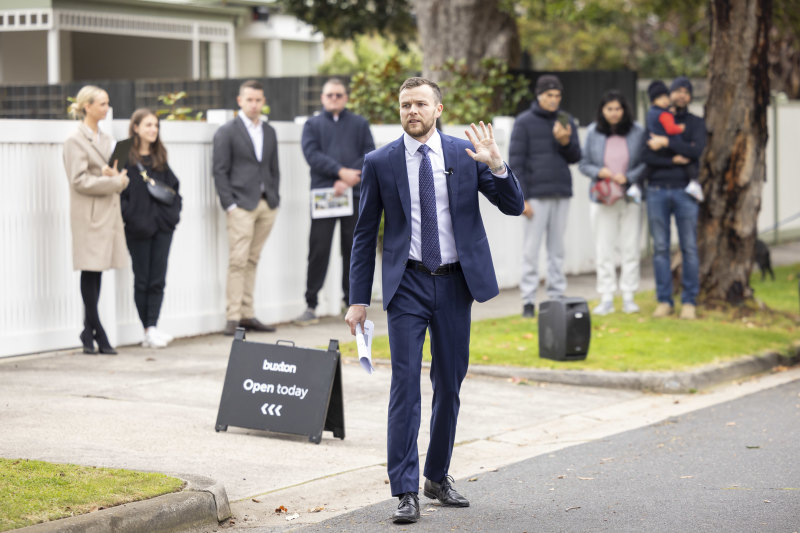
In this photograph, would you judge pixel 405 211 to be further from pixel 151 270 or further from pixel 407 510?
pixel 151 270

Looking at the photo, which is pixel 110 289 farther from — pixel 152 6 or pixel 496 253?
pixel 152 6

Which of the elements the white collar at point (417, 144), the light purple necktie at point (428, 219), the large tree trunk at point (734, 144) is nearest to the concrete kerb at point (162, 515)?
the light purple necktie at point (428, 219)

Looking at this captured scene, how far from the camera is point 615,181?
12.4 metres

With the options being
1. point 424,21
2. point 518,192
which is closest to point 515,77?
point 424,21

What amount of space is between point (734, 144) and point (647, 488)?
6.56m

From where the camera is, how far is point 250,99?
11766mm

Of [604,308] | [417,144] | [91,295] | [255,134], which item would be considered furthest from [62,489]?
[604,308]

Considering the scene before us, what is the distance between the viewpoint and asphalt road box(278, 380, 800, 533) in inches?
240

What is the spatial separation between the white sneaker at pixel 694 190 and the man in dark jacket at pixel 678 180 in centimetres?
4

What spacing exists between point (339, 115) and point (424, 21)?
617 cm

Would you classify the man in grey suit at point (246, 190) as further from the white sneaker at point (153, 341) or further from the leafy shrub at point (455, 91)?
the leafy shrub at point (455, 91)

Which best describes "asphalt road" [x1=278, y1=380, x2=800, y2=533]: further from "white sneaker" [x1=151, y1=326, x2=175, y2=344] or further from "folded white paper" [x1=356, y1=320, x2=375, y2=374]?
"white sneaker" [x1=151, y1=326, x2=175, y2=344]

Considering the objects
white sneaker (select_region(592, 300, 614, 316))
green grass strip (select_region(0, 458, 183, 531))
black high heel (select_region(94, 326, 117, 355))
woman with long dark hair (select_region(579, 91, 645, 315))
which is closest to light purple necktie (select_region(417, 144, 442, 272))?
green grass strip (select_region(0, 458, 183, 531))

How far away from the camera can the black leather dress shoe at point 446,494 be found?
644cm
